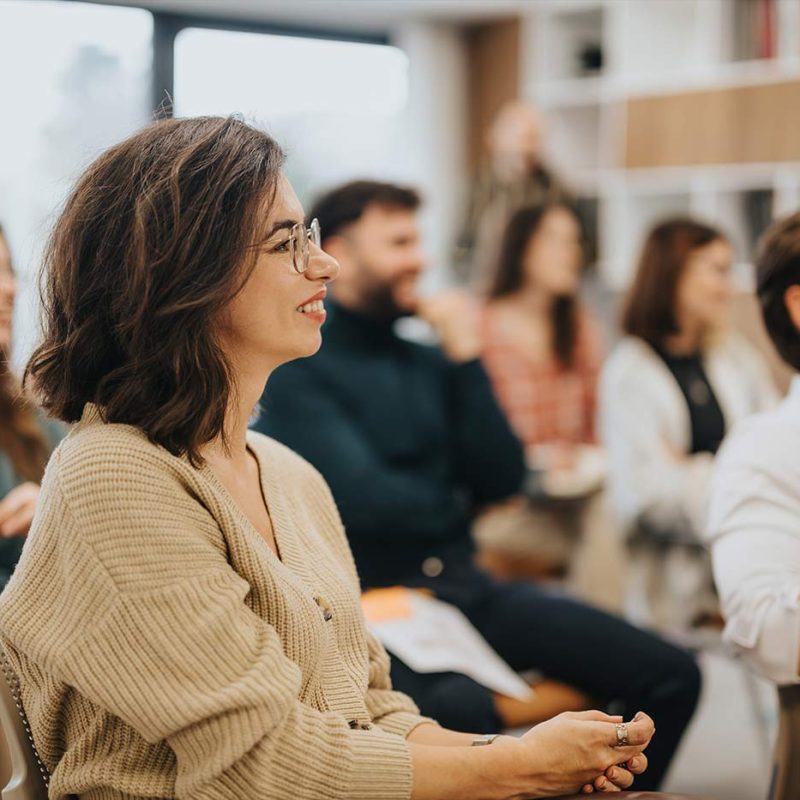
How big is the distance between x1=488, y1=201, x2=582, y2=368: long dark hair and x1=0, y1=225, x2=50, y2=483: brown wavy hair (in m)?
2.03

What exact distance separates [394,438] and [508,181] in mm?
2906

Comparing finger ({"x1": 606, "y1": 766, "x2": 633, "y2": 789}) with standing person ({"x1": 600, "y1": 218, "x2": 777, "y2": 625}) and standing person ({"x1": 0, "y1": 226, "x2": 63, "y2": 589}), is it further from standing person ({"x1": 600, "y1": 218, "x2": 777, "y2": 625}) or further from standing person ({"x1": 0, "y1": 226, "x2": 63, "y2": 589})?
standing person ({"x1": 600, "y1": 218, "x2": 777, "y2": 625})

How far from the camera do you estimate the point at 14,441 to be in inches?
Result: 74.7

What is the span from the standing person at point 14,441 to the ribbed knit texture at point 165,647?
55 centimetres

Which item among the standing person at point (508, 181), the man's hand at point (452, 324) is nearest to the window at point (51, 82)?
the standing person at point (508, 181)

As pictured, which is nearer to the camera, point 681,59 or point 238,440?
point 238,440

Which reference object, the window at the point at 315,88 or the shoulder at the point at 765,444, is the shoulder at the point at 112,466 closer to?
the shoulder at the point at 765,444

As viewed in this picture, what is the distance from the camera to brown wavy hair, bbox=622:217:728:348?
3.07 metres

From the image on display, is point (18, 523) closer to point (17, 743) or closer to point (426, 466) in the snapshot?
point (17, 743)

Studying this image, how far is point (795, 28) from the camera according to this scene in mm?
4504

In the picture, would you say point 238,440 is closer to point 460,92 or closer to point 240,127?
point 240,127

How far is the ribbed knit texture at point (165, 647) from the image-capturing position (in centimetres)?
106

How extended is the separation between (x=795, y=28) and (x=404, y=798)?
408 centimetres

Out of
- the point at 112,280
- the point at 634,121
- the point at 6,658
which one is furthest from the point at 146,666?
the point at 634,121
